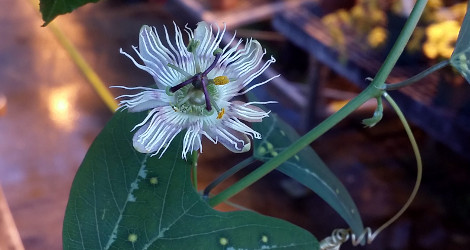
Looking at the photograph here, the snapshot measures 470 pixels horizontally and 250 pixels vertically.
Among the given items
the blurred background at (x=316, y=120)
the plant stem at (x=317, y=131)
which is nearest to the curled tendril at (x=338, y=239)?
the plant stem at (x=317, y=131)

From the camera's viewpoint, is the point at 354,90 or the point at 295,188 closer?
the point at 295,188

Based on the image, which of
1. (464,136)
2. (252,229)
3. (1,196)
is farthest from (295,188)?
(252,229)

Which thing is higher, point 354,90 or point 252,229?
point 354,90

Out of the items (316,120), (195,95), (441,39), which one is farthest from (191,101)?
(316,120)

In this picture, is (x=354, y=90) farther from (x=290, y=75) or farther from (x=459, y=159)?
(x=459, y=159)

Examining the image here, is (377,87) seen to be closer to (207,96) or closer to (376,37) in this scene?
(207,96)

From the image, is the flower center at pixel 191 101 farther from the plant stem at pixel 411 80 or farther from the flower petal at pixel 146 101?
the plant stem at pixel 411 80

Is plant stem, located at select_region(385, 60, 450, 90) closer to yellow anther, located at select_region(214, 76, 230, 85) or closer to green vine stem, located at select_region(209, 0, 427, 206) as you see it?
green vine stem, located at select_region(209, 0, 427, 206)
